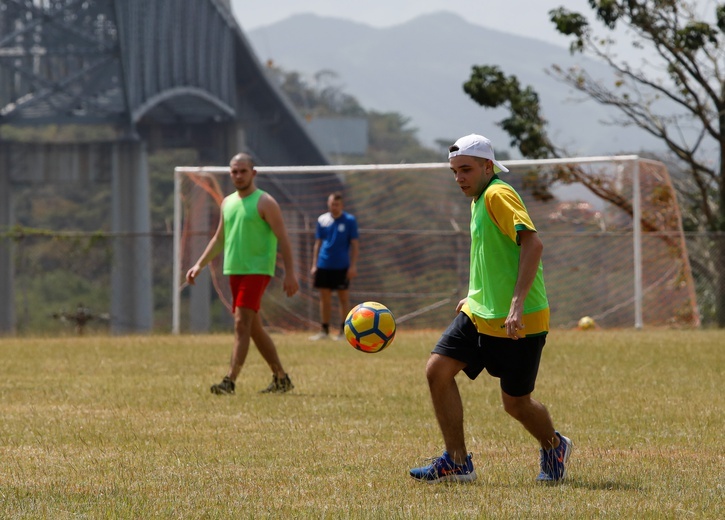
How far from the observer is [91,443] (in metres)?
7.56

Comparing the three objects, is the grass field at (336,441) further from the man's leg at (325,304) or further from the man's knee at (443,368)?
the man's leg at (325,304)

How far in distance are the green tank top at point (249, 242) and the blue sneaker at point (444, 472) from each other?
14.1 ft

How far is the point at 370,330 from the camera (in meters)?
7.31

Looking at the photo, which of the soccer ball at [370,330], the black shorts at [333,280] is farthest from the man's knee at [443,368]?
the black shorts at [333,280]

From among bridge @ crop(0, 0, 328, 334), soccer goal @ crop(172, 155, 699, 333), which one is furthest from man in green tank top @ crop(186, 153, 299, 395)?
bridge @ crop(0, 0, 328, 334)

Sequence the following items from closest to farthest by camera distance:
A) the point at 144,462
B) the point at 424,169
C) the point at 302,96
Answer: the point at 144,462, the point at 424,169, the point at 302,96

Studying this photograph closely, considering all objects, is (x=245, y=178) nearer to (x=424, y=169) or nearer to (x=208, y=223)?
(x=424, y=169)

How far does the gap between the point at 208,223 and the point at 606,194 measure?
6.87m

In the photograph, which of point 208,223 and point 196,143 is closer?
point 208,223

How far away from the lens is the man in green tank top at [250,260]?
10172mm

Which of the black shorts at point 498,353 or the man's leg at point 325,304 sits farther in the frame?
the man's leg at point 325,304

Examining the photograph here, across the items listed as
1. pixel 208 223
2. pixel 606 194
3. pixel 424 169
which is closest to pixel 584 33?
pixel 606 194

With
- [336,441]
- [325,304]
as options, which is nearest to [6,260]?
[325,304]

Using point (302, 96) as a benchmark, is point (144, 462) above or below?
below
